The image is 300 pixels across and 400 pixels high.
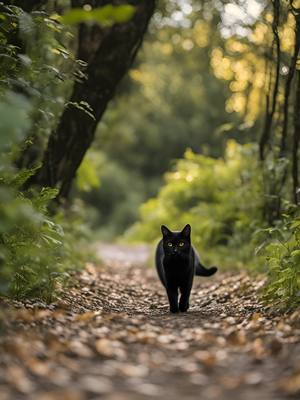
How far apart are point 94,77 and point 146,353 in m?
4.51

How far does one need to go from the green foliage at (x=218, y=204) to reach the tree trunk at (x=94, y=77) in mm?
2632

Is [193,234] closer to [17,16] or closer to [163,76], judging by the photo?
[17,16]

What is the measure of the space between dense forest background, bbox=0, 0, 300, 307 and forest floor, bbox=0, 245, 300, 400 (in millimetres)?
389

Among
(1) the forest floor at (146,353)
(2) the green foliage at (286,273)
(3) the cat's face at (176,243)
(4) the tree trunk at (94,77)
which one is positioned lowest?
(1) the forest floor at (146,353)

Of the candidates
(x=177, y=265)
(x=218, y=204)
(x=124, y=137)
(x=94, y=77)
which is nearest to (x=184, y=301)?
(x=177, y=265)

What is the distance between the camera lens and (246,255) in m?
8.69

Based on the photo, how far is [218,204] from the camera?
35.7ft

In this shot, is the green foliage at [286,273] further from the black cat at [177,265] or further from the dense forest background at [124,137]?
the black cat at [177,265]

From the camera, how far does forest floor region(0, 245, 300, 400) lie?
9.75ft

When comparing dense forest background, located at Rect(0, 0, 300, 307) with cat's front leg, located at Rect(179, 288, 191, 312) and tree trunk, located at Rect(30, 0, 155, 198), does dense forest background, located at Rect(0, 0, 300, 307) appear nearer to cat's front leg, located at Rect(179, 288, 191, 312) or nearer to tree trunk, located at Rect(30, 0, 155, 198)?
tree trunk, located at Rect(30, 0, 155, 198)

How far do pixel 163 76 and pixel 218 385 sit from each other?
2652 centimetres

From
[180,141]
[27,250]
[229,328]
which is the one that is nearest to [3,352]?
[27,250]

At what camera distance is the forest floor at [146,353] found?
2973mm

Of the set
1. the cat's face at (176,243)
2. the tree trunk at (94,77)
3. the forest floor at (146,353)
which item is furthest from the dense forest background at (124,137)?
the cat's face at (176,243)
